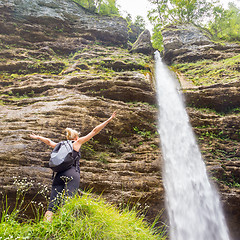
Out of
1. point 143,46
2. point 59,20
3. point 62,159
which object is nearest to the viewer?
point 62,159

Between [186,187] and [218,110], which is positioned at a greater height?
[218,110]

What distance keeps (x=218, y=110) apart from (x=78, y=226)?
36.4 ft

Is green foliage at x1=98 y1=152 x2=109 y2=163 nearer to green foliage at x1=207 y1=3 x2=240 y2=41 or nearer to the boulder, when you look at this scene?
the boulder

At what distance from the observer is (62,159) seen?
10.5 ft

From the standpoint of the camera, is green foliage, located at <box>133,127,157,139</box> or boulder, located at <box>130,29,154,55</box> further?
boulder, located at <box>130,29,154,55</box>

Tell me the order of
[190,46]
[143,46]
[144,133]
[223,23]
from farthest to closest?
[223,23], [143,46], [190,46], [144,133]

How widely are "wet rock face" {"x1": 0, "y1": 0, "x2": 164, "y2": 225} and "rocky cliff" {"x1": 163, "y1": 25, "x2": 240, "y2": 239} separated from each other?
2.77m

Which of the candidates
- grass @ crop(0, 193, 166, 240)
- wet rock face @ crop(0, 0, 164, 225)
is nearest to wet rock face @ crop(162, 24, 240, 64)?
wet rock face @ crop(0, 0, 164, 225)

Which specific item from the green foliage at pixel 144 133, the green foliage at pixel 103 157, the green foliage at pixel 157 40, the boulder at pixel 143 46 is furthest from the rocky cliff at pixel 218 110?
the green foliage at pixel 157 40

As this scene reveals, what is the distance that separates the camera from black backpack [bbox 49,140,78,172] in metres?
3.18

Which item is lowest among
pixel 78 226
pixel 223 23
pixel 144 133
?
pixel 144 133

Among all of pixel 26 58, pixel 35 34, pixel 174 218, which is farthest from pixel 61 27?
pixel 174 218

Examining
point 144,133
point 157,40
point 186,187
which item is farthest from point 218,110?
point 157,40

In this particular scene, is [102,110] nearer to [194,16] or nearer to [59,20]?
[59,20]
